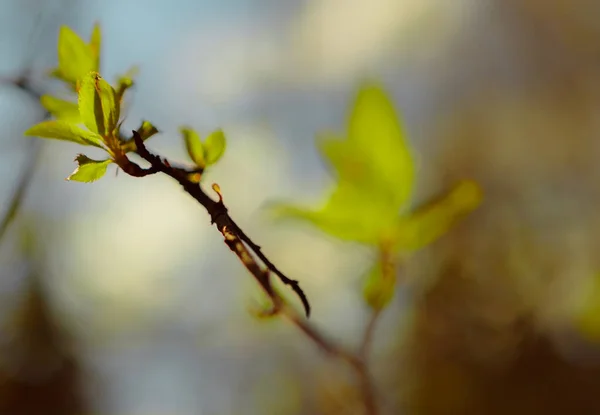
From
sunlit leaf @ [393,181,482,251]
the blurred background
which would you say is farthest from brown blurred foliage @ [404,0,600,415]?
sunlit leaf @ [393,181,482,251]

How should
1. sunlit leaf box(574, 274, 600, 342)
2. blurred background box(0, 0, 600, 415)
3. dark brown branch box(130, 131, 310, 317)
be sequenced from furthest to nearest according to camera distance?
blurred background box(0, 0, 600, 415) → sunlit leaf box(574, 274, 600, 342) → dark brown branch box(130, 131, 310, 317)

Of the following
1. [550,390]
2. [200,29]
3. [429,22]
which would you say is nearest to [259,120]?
[200,29]

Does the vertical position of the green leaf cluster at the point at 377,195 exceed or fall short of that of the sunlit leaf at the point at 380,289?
it exceeds it

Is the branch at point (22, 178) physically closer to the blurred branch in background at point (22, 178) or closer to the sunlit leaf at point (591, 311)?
the blurred branch in background at point (22, 178)

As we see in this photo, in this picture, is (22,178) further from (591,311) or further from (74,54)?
(591,311)

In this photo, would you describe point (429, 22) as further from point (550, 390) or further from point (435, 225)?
point (435, 225)

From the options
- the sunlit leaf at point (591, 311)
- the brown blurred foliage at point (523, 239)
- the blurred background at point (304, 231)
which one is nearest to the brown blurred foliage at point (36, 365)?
Result: the blurred background at point (304, 231)

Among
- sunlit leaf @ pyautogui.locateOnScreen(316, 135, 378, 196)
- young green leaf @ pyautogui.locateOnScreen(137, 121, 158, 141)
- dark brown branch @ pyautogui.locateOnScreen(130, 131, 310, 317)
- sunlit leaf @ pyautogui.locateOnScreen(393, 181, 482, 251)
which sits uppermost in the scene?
young green leaf @ pyautogui.locateOnScreen(137, 121, 158, 141)

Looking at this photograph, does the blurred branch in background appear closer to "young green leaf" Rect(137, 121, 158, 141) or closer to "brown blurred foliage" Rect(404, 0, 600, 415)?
"young green leaf" Rect(137, 121, 158, 141)
